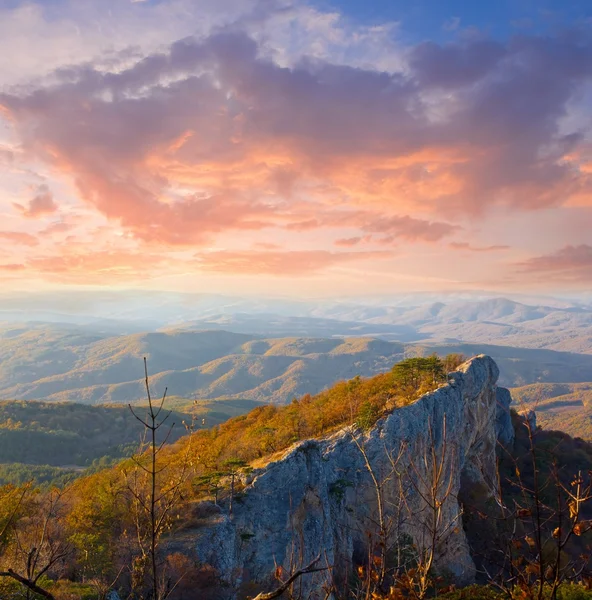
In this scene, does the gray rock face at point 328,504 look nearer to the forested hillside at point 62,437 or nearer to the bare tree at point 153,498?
the bare tree at point 153,498

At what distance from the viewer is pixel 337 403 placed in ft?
151

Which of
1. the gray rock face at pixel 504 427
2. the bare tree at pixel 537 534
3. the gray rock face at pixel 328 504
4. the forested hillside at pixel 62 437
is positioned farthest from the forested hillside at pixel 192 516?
the forested hillside at pixel 62 437

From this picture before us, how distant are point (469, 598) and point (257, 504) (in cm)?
2328

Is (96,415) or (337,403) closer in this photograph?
(337,403)

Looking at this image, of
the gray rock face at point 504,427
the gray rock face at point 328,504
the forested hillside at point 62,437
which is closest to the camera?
the gray rock face at point 328,504

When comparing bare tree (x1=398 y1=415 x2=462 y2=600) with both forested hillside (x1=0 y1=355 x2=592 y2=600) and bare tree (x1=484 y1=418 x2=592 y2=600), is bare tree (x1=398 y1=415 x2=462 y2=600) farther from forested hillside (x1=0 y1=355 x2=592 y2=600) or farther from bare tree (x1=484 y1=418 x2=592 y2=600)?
bare tree (x1=484 y1=418 x2=592 y2=600)

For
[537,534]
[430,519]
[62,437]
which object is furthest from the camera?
[62,437]

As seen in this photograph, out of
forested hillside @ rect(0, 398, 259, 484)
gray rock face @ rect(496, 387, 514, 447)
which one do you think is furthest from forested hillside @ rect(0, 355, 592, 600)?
forested hillside @ rect(0, 398, 259, 484)

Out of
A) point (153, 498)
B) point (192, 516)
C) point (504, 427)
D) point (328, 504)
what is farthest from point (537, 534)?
point (504, 427)

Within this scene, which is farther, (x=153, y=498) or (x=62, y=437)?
(x=62, y=437)

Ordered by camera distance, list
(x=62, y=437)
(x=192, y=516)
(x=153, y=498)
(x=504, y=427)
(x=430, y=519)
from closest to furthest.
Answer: (x=153, y=498) < (x=430, y=519) < (x=192, y=516) < (x=504, y=427) < (x=62, y=437)

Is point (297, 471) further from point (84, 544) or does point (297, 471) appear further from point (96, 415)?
point (96, 415)

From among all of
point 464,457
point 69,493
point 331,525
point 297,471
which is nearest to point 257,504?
point 297,471

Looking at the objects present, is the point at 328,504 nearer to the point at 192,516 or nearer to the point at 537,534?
the point at 192,516
